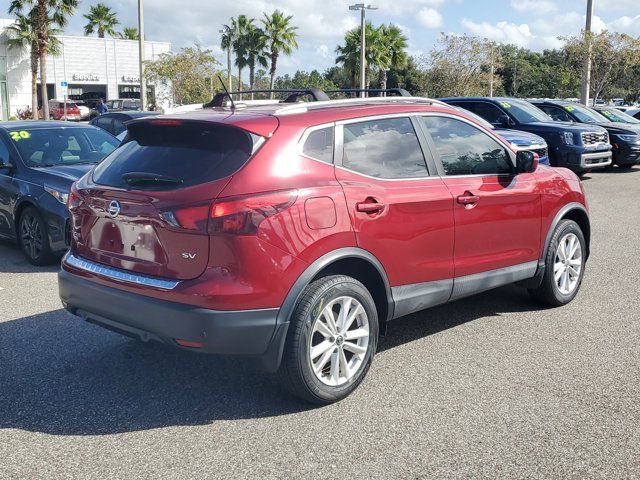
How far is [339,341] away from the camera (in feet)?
13.6

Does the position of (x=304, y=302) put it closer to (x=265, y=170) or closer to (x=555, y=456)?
(x=265, y=170)

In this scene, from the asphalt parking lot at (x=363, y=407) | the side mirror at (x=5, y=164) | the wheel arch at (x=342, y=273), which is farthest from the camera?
the side mirror at (x=5, y=164)

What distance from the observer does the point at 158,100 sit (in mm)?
39219

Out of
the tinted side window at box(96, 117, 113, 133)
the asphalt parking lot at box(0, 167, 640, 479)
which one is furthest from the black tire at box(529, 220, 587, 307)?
the tinted side window at box(96, 117, 113, 133)

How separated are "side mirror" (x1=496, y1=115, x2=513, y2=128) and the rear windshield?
12.5 m

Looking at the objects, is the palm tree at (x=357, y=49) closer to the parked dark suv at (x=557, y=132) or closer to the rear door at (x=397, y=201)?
the parked dark suv at (x=557, y=132)

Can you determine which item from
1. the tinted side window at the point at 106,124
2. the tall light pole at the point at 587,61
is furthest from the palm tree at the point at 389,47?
the tinted side window at the point at 106,124

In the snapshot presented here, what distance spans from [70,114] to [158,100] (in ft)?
22.4

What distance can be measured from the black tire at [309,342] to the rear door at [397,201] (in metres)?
0.33

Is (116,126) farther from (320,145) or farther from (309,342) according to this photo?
(309,342)

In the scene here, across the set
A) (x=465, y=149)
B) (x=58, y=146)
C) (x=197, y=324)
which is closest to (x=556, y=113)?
(x=58, y=146)

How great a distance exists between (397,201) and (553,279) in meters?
2.16

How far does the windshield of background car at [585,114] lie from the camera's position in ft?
60.0

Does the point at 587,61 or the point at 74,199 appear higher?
the point at 587,61
